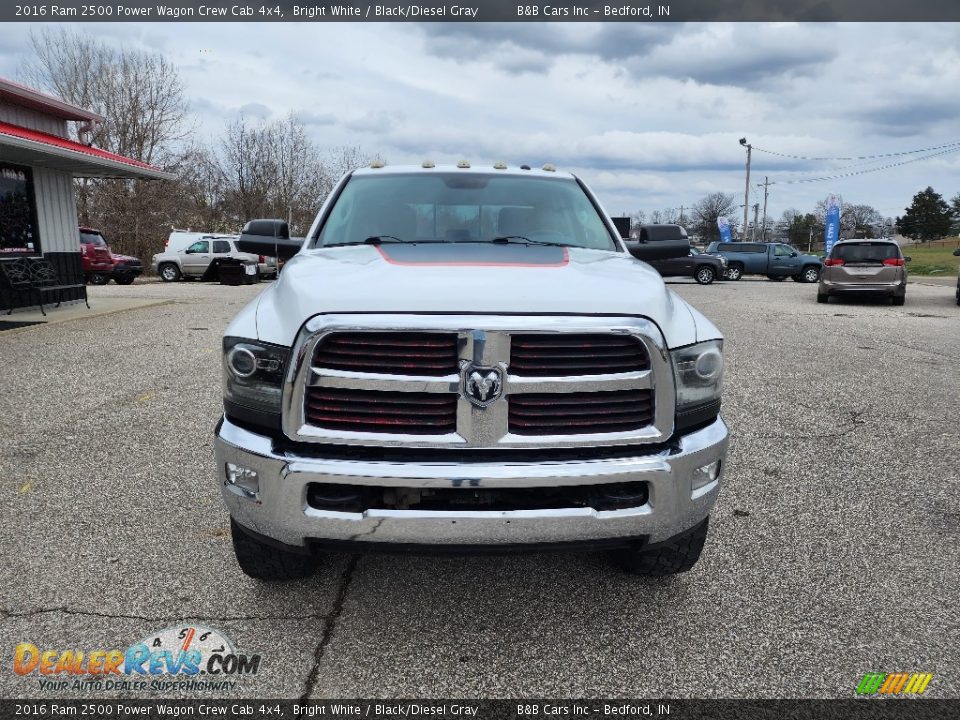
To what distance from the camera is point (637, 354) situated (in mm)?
2396

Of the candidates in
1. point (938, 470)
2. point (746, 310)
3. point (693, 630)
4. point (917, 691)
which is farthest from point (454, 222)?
point (746, 310)

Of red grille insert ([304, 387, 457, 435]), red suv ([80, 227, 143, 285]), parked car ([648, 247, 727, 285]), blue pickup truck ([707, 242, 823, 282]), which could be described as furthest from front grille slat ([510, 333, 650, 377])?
blue pickup truck ([707, 242, 823, 282])

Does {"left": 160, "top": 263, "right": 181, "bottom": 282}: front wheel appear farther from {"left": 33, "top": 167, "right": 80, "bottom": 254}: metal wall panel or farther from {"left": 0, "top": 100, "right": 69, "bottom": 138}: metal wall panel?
{"left": 33, "top": 167, "right": 80, "bottom": 254}: metal wall panel

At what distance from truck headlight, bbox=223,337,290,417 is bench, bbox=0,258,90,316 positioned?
12.2 meters

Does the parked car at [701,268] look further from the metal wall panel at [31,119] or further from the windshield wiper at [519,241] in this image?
the windshield wiper at [519,241]

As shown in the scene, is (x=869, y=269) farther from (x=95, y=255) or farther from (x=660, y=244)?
(x=95, y=255)

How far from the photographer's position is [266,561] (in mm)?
2801

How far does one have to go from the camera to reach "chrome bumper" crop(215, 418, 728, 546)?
227cm

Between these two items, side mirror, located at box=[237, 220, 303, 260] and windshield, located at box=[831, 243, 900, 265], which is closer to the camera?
side mirror, located at box=[237, 220, 303, 260]

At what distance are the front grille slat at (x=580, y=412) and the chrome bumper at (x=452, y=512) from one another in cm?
12

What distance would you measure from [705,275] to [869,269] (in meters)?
9.83

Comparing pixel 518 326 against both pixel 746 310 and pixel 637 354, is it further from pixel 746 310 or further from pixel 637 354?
pixel 746 310

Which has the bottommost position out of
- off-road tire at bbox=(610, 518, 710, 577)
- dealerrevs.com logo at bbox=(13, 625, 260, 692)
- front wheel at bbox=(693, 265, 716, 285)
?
dealerrevs.com logo at bbox=(13, 625, 260, 692)

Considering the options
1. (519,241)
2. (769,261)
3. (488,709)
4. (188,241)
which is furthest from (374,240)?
(769,261)
